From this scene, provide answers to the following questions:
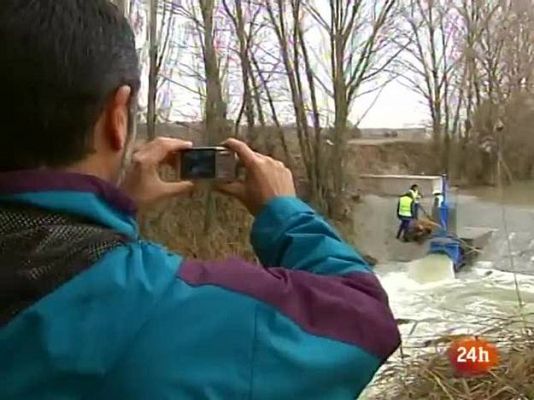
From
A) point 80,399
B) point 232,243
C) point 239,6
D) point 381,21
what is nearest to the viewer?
point 80,399

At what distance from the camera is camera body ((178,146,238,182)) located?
0.48m

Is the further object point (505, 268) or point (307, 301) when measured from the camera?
point (505, 268)

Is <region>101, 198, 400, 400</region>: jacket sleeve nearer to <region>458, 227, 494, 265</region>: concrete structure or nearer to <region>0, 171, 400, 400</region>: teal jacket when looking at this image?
<region>0, 171, 400, 400</region>: teal jacket

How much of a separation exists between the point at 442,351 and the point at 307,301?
145 centimetres

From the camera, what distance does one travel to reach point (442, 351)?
1744mm

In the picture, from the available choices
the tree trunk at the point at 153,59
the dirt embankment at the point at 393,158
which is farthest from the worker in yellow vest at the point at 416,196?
the tree trunk at the point at 153,59

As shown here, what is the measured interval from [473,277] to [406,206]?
0.48 meters

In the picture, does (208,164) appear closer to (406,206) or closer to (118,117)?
(118,117)

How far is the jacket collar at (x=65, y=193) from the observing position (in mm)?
340

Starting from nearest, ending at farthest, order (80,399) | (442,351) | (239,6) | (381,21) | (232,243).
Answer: (80,399) → (442,351) → (232,243) → (239,6) → (381,21)

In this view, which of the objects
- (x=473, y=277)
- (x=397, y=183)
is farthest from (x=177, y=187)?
(x=397, y=183)

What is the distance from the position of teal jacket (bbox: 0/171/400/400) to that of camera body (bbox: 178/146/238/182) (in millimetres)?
124

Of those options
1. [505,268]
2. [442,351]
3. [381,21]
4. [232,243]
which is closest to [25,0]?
[442,351]

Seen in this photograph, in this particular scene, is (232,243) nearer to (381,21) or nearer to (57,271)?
(381,21)
